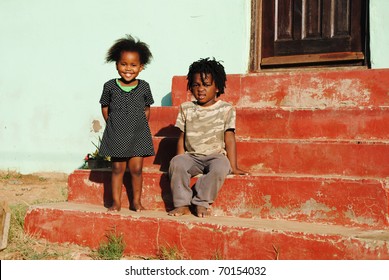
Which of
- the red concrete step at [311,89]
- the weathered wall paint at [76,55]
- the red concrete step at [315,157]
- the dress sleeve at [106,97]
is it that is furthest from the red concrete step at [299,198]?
the weathered wall paint at [76,55]

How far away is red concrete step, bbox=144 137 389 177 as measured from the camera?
12.5 ft

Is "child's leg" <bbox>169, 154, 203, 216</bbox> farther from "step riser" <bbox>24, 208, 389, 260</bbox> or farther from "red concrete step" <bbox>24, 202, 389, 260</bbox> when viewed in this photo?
"step riser" <bbox>24, 208, 389, 260</bbox>

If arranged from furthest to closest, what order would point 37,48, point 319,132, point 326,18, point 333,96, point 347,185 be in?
point 37,48 < point 326,18 < point 333,96 < point 319,132 < point 347,185

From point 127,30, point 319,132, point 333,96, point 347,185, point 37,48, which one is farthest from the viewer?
point 37,48

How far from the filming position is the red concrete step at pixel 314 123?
168 inches

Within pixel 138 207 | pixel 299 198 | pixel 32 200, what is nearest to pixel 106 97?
pixel 138 207

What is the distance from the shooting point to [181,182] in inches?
150

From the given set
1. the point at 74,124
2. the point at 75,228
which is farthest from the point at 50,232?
the point at 74,124

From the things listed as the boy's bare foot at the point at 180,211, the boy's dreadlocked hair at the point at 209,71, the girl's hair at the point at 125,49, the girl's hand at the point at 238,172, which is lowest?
the boy's bare foot at the point at 180,211

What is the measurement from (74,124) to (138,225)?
3.19 meters

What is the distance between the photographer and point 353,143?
153 inches

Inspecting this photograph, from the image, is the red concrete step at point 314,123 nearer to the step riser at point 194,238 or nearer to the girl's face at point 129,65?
the girl's face at point 129,65

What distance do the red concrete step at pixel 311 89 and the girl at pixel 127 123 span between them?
A: 1.51 metres

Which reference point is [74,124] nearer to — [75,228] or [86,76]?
[86,76]
